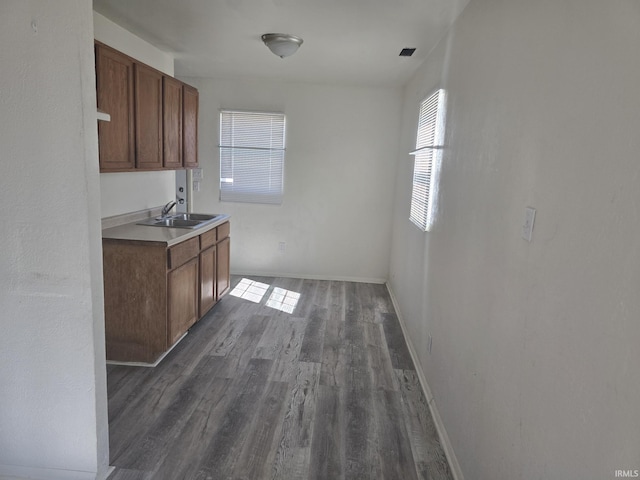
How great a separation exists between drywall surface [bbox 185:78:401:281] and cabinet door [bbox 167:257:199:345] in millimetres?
2004

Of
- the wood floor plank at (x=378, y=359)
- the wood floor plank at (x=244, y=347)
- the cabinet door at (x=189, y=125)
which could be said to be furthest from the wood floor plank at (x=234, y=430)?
the cabinet door at (x=189, y=125)

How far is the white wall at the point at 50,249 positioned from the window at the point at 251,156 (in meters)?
3.55

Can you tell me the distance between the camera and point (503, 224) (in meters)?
1.68

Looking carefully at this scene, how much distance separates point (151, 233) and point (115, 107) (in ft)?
2.92

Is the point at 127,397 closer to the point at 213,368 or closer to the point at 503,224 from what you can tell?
the point at 213,368

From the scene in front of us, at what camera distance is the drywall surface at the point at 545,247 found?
0.95 m

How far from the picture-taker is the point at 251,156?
17.6 feet

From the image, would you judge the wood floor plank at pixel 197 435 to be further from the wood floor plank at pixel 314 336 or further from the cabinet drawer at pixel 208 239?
the cabinet drawer at pixel 208 239

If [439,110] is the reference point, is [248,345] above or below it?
below

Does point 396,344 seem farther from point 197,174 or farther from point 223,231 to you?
point 197,174

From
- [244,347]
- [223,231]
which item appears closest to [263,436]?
[244,347]

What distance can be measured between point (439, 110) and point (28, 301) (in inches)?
102

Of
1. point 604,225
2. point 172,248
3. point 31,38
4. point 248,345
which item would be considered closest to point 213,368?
point 248,345

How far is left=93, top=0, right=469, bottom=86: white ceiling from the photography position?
263 centimetres
